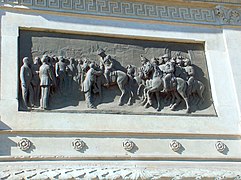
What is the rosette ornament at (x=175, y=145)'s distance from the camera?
7.97m

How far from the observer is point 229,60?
30.1 feet

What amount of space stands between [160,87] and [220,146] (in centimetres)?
149

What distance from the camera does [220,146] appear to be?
820 centimetres

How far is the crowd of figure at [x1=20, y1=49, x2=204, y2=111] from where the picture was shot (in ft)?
26.3

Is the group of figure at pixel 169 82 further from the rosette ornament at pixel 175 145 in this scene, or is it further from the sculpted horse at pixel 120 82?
the rosette ornament at pixel 175 145

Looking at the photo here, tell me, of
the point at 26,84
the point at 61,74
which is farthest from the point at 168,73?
the point at 26,84

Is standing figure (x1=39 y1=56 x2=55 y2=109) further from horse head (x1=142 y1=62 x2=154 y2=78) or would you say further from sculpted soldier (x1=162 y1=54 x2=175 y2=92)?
sculpted soldier (x1=162 y1=54 x2=175 y2=92)

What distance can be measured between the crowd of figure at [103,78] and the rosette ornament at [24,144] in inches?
27.6

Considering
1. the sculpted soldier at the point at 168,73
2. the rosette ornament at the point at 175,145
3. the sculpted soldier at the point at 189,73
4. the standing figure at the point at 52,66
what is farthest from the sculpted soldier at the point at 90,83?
the sculpted soldier at the point at 189,73

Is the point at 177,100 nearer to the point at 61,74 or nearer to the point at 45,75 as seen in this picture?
the point at 61,74

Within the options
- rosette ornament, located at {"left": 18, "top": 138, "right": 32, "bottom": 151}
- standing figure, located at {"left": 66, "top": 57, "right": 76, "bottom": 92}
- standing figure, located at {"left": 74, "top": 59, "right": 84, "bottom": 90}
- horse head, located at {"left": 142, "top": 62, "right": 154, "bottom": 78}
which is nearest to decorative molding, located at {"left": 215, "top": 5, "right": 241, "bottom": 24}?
horse head, located at {"left": 142, "top": 62, "right": 154, "bottom": 78}

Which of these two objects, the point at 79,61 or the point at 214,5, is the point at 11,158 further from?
the point at 214,5

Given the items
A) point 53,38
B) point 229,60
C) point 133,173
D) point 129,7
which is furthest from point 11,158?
point 229,60

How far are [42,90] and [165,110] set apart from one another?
2.23 metres
